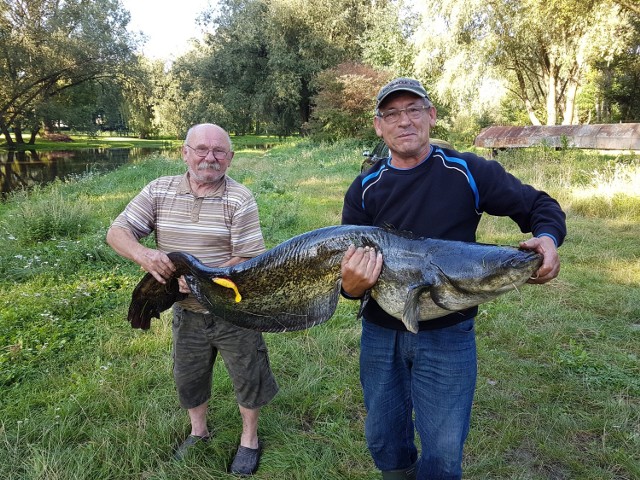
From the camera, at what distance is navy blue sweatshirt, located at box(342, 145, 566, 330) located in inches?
79.3

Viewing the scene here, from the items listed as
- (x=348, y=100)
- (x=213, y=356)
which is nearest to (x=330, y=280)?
(x=213, y=356)

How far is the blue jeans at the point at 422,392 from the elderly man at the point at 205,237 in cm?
91

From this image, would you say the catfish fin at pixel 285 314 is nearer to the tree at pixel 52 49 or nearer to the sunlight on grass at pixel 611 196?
the sunlight on grass at pixel 611 196

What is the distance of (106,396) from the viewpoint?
133 inches

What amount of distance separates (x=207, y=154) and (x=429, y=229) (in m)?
1.41

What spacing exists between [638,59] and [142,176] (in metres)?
31.5

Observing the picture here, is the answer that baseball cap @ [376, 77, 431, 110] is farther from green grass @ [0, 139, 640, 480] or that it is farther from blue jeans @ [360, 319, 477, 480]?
green grass @ [0, 139, 640, 480]

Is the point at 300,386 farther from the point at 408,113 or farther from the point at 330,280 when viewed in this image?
the point at 408,113

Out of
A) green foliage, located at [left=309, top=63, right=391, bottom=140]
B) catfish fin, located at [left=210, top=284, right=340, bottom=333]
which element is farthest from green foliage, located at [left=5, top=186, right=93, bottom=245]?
green foliage, located at [left=309, top=63, right=391, bottom=140]

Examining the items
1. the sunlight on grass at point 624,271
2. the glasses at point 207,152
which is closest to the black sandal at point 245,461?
the glasses at point 207,152

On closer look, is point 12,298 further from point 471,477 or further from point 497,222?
point 497,222

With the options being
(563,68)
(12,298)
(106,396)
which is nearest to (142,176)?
(12,298)

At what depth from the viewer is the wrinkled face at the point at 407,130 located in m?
2.05

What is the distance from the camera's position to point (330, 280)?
85.4 inches
